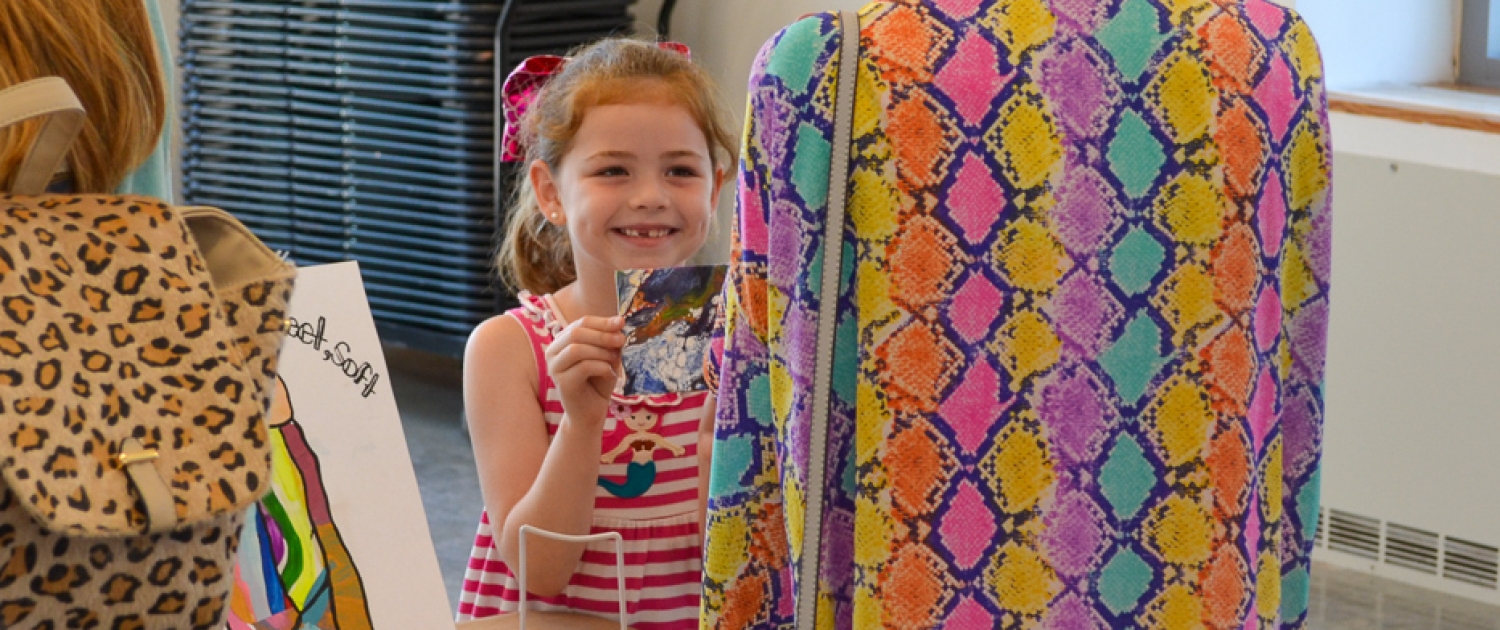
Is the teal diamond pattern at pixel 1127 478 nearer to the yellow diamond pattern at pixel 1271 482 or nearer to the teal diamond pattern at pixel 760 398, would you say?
the yellow diamond pattern at pixel 1271 482

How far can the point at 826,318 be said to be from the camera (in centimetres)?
116

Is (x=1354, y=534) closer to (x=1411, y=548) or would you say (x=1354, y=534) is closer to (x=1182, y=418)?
(x=1411, y=548)

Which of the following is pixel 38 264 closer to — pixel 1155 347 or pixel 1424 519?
pixel 1155 347

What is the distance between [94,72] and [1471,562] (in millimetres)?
3543

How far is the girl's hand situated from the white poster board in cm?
17

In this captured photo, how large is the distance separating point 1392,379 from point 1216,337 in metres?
2.89

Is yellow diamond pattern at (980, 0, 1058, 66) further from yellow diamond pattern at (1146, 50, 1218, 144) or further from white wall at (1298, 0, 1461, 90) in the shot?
white wall at (1298, 0, 1461, 90)

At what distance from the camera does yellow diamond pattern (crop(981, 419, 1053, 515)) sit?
1.19 meters

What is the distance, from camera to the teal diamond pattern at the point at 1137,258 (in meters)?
1.17

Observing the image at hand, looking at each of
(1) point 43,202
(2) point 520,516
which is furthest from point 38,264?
(2) point 520,516

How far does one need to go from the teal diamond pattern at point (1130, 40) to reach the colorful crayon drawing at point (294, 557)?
2.74 ft

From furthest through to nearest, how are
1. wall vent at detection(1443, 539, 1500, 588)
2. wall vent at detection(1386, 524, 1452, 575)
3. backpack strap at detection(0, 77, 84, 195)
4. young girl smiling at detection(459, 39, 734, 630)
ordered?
wall vent at detection(1386, 524, 1452, 575) < wall vent at detection(1443, 539, 1500, 588) < young girl smiling at detection(459, 39, 734, 630) < backpack strap at detection(0, 77, 84, 195)

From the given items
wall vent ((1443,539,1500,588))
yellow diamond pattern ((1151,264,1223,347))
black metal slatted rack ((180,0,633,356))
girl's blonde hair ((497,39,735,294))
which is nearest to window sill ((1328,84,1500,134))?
wall vent ((1443,539,1500,588))

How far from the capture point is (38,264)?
3.03 feet
